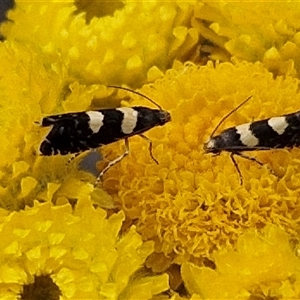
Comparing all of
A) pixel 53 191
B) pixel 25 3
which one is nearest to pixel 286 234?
pixel 53 191

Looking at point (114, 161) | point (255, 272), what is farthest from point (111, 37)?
point (255, 272)

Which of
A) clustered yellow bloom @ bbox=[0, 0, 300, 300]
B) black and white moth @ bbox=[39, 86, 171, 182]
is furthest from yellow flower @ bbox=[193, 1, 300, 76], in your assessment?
black and white moth @ bbox=[39, 86, 171, 182]

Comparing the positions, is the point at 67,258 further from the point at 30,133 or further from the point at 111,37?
the point at 111,37

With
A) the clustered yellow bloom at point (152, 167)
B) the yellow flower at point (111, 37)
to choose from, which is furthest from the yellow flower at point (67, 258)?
the yellow flower at point (111, 37)

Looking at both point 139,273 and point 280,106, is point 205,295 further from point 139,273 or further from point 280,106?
point 280,106

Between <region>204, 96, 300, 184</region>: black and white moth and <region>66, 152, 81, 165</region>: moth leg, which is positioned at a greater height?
<region>204, 96, 300, 184</region>: black and white moth

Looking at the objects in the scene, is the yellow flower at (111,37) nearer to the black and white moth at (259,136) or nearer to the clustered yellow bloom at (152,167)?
the clustered yellow bloom at (152,167)

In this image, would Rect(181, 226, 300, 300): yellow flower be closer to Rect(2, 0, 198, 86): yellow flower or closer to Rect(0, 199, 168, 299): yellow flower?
Rect(0, 199, 168, 299): yellow flower

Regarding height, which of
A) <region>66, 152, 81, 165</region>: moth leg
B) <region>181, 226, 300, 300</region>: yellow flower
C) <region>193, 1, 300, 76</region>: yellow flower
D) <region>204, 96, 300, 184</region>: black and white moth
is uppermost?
<region>193, 1, 300, 76</region>: yellow flower
